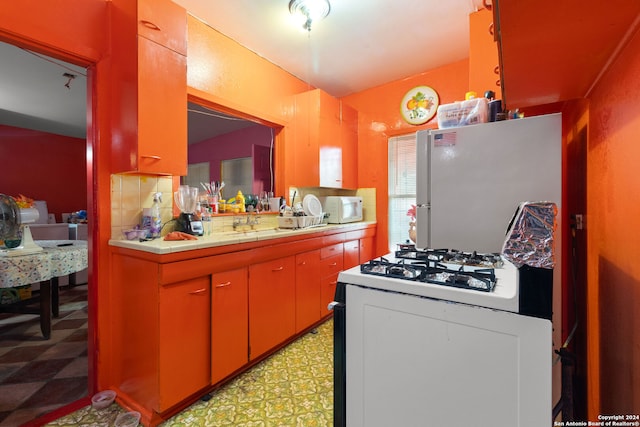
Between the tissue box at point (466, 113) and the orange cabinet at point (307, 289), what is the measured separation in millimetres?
1511

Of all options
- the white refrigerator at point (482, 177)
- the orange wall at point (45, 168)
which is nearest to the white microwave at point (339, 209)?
the white refrigerator at point (482, 177)

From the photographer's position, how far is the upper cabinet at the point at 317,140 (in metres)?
3.04

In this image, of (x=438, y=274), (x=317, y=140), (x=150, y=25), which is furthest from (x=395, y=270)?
(x=317, y=140)

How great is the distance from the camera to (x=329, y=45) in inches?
102

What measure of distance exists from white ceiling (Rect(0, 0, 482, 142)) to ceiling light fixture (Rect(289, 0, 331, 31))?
6cm

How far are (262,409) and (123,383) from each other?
888 millimetres

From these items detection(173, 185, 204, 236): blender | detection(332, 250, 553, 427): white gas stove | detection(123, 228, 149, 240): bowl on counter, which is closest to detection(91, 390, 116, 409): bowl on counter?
detection(123, 228, 149, 240): bowl on counter

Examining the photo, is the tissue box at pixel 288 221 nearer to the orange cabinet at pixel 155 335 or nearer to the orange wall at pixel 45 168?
the orange cabinet at pixel 155 335

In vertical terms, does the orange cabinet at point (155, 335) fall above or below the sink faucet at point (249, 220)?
below

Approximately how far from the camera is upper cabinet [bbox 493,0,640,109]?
722 mm

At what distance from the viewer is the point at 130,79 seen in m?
1.66

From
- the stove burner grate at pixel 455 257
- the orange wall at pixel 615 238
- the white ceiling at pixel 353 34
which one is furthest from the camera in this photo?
the white ceiling at pixel 353 34

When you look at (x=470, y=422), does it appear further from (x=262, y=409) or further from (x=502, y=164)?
(x=262, y=409)

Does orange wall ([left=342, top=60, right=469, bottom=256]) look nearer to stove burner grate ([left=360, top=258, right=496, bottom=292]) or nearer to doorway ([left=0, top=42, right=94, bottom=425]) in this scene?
stove burner grate ([left=360, top=258, right=496, bottom=292])
